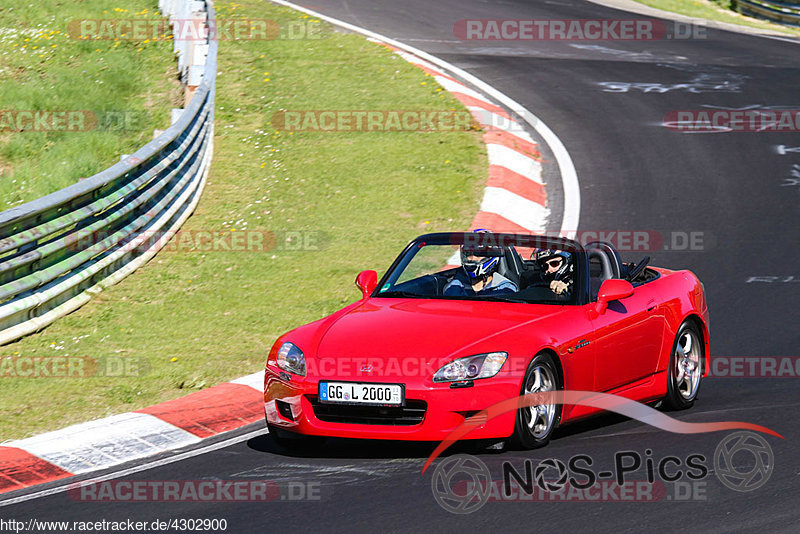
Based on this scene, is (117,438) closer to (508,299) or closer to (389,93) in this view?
(508,299)

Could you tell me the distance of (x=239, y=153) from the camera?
15.5 meters

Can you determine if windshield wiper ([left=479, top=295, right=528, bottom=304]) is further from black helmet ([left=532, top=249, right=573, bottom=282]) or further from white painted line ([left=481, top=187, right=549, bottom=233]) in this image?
white painted line ([left=481, top=187, right=549, bottom=233])

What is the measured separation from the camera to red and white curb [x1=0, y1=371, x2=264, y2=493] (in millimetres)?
6887

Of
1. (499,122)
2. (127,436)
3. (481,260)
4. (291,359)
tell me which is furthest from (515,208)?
(127,436)

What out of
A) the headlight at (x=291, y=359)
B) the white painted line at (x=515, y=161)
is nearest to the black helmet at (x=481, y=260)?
the headlight at (x=291, y=359)

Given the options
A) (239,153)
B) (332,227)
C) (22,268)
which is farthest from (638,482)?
(239,153)

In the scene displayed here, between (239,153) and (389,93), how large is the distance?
3200 millimetres

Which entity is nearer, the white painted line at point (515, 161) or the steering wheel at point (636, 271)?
the steering wheel at point (636, 271)

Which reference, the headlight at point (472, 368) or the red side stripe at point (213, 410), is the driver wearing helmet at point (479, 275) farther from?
the red side stripe at point (213, 410)

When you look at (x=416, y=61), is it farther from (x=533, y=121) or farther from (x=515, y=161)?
(x=515, y=161)

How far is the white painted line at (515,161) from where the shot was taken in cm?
1471

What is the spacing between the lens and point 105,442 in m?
7.37

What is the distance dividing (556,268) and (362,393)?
83.6 inches

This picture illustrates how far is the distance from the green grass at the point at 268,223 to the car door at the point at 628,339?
119 inches
